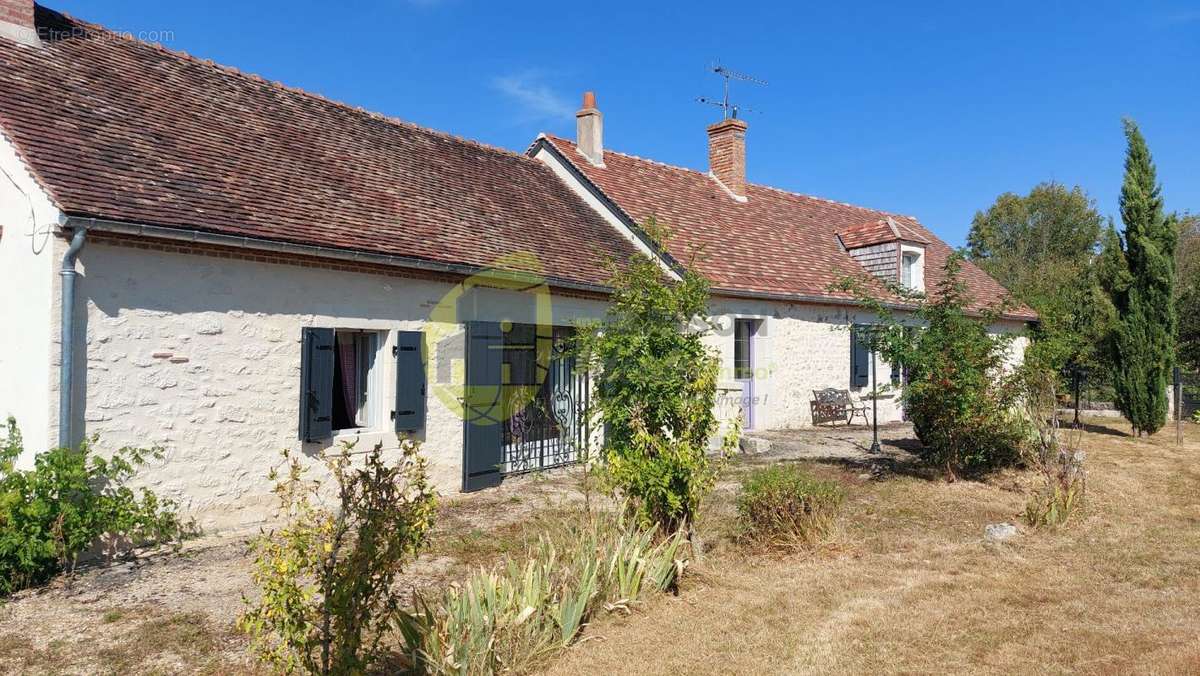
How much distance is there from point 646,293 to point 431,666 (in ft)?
10.2

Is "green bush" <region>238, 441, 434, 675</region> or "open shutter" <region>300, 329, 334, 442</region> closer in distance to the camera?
"green bush" <region>238, 441, 434, 675</region>

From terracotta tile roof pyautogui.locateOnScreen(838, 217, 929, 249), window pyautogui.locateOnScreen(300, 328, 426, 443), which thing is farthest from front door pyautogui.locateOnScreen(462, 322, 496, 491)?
terracotta tile roof pyautogui.locateOnScreen(838, 217, 929, 249)

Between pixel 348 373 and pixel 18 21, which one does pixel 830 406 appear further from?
pixel 18 21

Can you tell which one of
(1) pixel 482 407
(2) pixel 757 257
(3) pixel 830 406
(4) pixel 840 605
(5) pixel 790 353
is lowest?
(4) pixel 840 605

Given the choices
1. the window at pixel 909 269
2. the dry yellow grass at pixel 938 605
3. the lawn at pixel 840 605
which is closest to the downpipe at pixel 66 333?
the lawn at pixel 840 605

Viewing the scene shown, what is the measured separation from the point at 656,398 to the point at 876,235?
12.7 meters

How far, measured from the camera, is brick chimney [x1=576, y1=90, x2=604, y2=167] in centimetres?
1456

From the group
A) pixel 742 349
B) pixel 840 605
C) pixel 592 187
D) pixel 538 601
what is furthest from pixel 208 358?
pixel 742 349

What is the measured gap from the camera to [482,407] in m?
8.99

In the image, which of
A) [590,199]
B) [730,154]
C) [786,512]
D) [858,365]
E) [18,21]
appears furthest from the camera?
[730,154]

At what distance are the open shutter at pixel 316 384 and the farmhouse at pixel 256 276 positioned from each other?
2cm

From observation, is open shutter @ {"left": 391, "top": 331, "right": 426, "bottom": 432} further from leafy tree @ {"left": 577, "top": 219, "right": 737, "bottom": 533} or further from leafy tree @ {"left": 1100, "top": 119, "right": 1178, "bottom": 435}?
leafy tree @ {"left": 1100, "top": 119, "right": 1178, "bottom": 435}

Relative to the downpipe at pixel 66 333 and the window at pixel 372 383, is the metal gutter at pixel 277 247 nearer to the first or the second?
the downpipe at pixel 66 333

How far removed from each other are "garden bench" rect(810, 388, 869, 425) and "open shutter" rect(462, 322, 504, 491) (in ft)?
25.8
